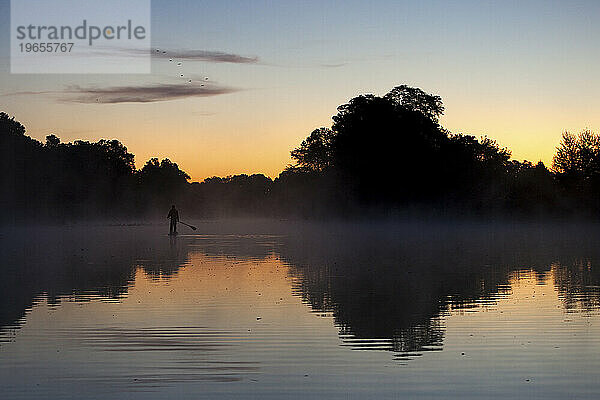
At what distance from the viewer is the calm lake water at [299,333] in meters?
10.1

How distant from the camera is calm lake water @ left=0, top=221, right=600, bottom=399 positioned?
33.2 feet

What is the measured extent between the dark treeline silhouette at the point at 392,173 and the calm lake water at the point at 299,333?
66.4m

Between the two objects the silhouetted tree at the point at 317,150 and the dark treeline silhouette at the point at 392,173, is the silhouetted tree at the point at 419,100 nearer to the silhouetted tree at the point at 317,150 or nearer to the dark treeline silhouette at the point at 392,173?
the dark treeline silhouette at the point at 392,173

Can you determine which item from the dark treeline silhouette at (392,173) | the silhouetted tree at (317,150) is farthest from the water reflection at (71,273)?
the silhouetted tree at (317,150)

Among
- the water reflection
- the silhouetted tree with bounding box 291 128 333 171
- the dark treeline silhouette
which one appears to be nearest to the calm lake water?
the water reflection

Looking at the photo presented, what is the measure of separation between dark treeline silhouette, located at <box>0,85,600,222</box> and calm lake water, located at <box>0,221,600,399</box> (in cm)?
6639

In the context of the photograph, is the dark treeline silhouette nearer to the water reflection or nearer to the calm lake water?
the water reflection

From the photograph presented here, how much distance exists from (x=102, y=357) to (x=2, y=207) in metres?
95.6

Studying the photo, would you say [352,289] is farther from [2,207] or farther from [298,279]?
[2,207]

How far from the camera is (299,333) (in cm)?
1395

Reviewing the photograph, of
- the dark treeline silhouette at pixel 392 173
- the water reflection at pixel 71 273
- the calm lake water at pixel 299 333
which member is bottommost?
the calm lake water at pixel 299 333

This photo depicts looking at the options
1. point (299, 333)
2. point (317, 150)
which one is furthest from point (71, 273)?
point (317, 150)

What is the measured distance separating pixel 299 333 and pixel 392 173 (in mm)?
79899

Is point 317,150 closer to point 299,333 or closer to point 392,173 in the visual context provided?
point 392,173
